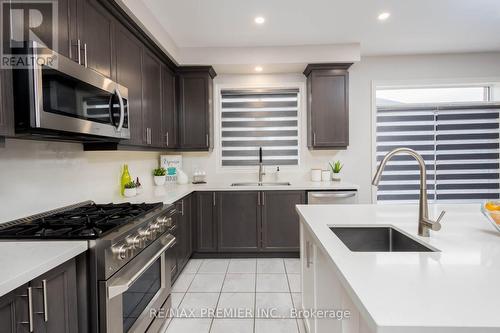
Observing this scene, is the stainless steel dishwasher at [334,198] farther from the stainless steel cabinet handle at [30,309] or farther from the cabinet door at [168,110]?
the stainless steel cabinet handle at [30,309]

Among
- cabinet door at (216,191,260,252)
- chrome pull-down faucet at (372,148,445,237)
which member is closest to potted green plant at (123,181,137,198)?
cabinet door at (216,191,260,252)

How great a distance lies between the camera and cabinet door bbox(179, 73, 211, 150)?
371cm

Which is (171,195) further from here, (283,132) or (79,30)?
(283,132)

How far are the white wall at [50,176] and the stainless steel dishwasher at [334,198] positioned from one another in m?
2.18

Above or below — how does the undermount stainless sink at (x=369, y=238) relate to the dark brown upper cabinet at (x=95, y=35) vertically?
below

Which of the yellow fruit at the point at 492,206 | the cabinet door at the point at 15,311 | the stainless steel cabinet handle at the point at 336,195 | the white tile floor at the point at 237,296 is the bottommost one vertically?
the white tile floor at the point at 237,296

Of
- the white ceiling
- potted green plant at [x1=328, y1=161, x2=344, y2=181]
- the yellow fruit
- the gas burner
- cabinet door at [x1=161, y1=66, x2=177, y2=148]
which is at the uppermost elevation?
the white ceiling

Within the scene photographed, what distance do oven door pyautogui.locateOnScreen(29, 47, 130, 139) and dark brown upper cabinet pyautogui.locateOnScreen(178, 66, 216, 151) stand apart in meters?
1.64

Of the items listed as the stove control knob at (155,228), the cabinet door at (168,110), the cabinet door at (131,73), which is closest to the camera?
the stove control knob at (155,228)

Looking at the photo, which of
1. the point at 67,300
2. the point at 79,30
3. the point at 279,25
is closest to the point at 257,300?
the point at 67,300

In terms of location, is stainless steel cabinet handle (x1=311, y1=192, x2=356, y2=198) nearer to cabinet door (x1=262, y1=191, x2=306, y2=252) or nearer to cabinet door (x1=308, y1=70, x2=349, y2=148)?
cabinet door (x1=262, y1=191, x2=306, y2=252)

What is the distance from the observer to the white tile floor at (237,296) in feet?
7.09

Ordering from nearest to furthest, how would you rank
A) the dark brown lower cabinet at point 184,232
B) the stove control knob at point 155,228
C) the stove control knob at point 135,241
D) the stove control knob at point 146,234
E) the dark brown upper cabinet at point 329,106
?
the stove control knob at point 135,241 → the stove control knob at point 146,234 → the stove control knob at point 155,228 → the dark brown lower cabinet at point 184,232 → the dark brown upper cabinet at point 329,106

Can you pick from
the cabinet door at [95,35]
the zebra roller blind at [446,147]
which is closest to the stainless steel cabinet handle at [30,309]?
the cabinet door at [95,35]
